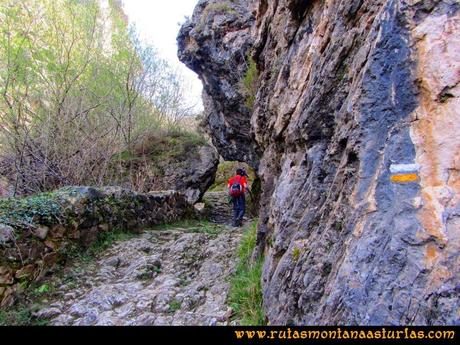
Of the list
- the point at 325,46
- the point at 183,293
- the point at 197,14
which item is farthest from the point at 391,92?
the point at 197,14

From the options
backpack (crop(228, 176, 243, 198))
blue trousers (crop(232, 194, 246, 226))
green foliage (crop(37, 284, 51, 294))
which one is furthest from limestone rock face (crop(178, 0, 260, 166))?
green foliage (crop(37, 284, 51, 294))

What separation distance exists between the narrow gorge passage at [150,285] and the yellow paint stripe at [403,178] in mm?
2804

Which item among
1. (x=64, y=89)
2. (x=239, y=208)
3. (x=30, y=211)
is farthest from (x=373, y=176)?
(x=64, y=89)

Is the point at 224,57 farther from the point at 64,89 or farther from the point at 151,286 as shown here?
the point at 151,286

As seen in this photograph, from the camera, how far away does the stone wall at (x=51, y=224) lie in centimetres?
459

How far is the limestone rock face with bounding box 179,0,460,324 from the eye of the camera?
5.93ft

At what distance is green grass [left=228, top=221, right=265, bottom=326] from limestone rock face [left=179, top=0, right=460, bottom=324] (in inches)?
9.8

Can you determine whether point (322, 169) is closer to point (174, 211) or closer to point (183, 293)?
point (183, 293)

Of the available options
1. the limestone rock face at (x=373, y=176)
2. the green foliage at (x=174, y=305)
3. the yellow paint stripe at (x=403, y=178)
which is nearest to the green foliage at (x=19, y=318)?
the green foliage at (x=174, y=305)

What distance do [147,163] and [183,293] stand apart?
8140 mm

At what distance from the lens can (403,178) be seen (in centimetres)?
200

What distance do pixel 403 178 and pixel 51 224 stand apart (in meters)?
5.34

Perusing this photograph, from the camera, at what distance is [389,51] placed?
7.33 feet

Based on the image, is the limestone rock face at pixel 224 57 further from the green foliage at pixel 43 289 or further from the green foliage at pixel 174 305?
the green foliage at pixel 43 289
